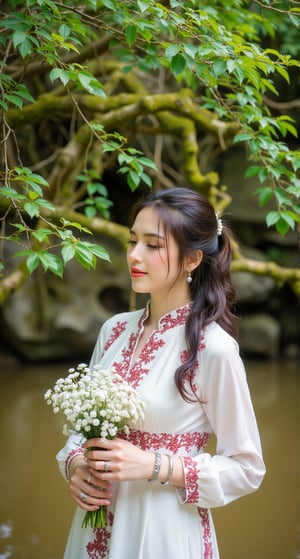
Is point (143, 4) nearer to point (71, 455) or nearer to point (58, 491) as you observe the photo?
point (71, 455)

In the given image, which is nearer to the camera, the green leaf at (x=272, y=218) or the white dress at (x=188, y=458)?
the white dress at (x=188, y=458)

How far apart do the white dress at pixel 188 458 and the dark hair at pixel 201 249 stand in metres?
0.03

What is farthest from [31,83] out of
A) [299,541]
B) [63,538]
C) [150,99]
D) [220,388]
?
[220,388]

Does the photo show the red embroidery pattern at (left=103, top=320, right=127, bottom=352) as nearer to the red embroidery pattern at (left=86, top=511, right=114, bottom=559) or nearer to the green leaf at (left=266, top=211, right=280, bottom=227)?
the red embroidery pattern at (left=86, top=511, right=114, bottom=559)

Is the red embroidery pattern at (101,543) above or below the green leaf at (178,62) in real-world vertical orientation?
below

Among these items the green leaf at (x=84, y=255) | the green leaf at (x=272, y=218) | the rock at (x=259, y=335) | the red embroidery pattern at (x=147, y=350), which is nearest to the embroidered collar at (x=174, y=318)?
the red embroidery pattern at (x=147, y=350)

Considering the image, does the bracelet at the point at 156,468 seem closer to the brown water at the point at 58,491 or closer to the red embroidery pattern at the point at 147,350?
the red embroidery pattern at the point at 147,350

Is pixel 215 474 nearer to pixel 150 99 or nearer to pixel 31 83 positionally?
pixel 150 99

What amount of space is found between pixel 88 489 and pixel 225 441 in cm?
29

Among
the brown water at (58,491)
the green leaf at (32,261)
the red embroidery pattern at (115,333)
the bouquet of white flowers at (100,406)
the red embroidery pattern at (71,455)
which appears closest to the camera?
the bouquet of white flowers at (100,406)

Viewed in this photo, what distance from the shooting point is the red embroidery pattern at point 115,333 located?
1499 millimetres

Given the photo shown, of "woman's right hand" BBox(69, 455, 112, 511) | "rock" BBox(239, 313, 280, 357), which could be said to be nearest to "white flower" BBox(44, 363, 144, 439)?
"woman's right hand" BBox(69, 455, 112, 511)

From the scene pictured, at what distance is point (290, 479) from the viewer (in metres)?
3.44

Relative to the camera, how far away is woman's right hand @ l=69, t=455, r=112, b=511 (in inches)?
48.7
